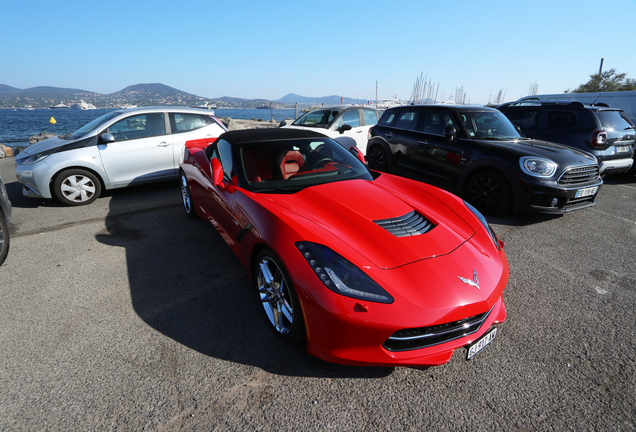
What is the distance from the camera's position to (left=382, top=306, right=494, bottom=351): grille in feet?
6.15

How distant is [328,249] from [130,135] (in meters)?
5.57

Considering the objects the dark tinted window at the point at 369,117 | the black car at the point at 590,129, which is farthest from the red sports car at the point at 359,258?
the dark tinted window at the point at 369,117

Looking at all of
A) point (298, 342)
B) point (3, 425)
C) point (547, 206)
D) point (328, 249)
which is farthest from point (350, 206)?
point (547, 206)

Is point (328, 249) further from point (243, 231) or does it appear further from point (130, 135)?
point (130, 135)

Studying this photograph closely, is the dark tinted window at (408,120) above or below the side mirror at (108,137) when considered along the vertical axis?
above

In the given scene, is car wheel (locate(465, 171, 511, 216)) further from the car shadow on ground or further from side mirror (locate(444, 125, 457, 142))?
the car shadow on ground

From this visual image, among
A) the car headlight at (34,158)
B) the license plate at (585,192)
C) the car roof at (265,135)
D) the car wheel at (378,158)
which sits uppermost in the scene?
the car roof at (265,135)

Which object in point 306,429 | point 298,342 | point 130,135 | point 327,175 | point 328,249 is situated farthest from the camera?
point 130,135

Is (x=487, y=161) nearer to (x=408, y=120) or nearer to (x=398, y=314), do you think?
→ (x=408, y=120)

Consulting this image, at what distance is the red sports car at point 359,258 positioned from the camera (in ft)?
6.14

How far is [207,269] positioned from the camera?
3.50m

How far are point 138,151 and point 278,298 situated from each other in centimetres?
507

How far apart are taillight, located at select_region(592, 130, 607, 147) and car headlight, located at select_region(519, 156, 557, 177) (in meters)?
2.88

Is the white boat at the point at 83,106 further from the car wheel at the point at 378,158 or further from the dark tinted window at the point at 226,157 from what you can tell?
the dark tinted window at the point at 226,157
